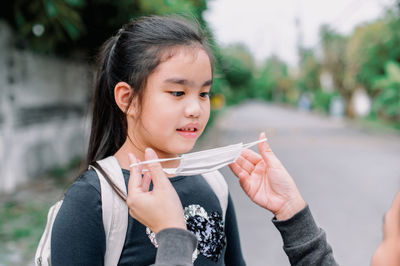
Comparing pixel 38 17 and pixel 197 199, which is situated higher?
pixel 38 17

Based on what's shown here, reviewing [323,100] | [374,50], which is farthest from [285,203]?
[323,100]

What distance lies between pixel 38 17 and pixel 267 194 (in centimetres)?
429

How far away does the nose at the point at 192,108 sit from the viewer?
1136mm

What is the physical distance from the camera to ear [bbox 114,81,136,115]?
3.98 ft

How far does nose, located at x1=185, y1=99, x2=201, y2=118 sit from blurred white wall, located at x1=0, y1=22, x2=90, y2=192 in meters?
4.05

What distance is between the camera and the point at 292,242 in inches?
45.7

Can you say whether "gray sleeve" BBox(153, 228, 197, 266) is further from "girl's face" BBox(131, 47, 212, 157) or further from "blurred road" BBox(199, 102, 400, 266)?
"blurred road" BBox(199, 102, 400, 266)

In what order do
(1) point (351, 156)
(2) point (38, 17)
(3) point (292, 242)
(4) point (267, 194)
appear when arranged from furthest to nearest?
(1) point (351, 156) → (2) point (38, 17) → (4) point (267, 194) → (3) point (292, 242)

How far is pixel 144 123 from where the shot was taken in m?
1.18

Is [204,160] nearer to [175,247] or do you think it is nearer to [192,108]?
[192,108]

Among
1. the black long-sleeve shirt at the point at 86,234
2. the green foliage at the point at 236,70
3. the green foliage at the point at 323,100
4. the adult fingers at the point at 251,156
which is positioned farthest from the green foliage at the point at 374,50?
the black long-sleeve shirt at the point at 86,234

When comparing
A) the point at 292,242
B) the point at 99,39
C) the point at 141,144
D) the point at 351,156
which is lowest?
the point at 351,156

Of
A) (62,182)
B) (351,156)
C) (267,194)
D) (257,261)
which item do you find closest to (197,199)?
(267,194)

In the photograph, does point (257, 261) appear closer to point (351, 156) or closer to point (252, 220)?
point (252, 220)
